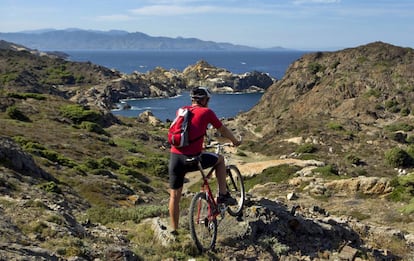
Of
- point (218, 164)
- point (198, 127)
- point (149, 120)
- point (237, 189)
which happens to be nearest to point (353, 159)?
point (237, 189)

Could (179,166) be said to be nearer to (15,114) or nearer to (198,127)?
(198,127)

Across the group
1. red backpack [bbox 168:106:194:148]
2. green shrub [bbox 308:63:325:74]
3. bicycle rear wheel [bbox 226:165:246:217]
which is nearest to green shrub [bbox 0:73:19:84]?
green shrub [bbox 308:63:325:74]

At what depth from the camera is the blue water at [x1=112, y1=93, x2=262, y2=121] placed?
115 metres

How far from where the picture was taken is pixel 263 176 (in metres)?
30.8

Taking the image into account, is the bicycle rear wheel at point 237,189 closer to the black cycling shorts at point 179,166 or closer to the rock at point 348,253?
the black cycling shorts at point 179,166

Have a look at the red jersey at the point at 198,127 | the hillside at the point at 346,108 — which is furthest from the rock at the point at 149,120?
the red jersey at the point at 198,127

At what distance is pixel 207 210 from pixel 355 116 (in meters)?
60.8

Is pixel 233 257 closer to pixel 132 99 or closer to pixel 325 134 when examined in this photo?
pixel 325 134

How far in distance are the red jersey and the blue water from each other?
330ft

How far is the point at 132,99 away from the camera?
142 meters

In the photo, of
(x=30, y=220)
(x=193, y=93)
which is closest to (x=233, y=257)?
(x=193, y=93)

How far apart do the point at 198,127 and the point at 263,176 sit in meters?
23.8

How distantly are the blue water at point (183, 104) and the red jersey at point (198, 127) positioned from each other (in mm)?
100600

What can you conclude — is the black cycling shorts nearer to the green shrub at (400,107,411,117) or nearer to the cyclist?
the cyclist
